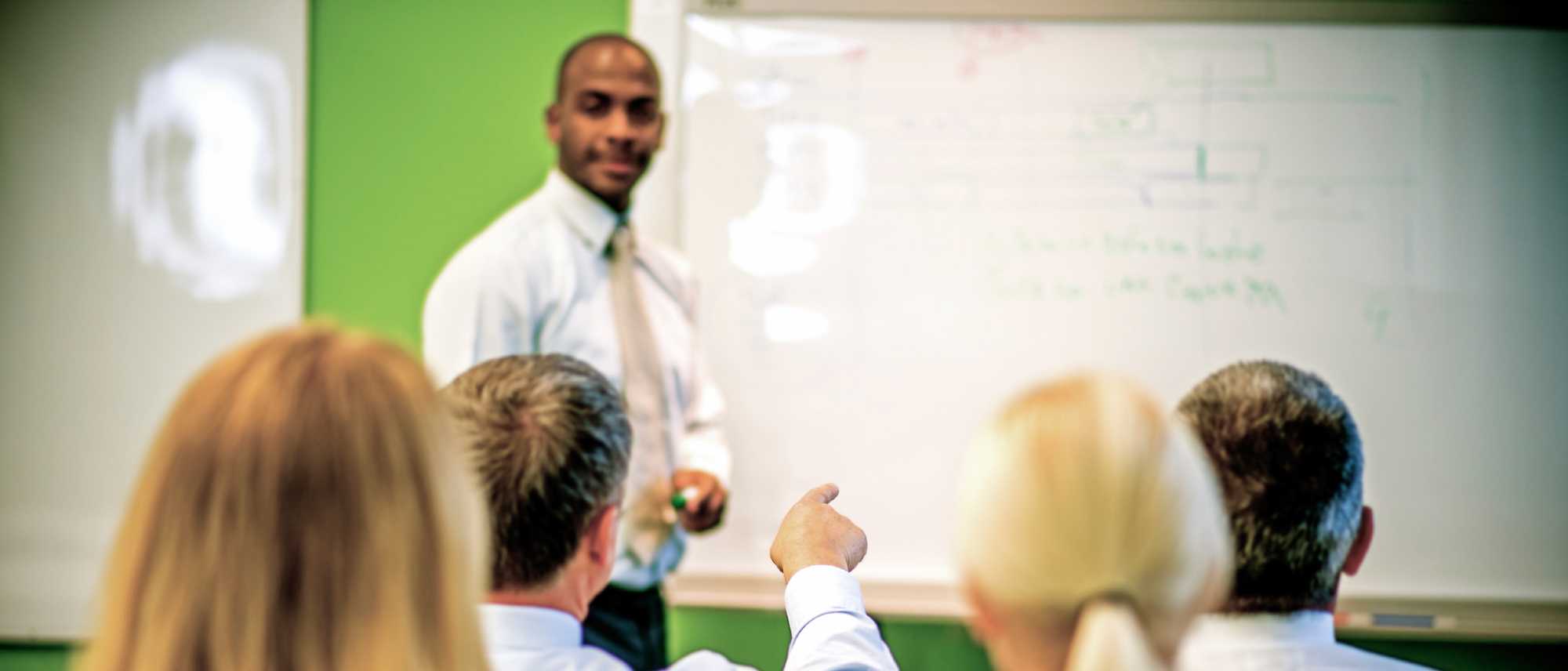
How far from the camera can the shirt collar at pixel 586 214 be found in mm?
2447

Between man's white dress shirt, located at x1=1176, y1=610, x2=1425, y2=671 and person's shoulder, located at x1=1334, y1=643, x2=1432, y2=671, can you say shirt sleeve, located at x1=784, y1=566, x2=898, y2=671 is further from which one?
person's shoulder, located at x1=1334, y1=643, x2=1432, y2=671

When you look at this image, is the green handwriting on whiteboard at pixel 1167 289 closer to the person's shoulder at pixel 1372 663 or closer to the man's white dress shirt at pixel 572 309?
the man's white dress shirt at pixel 572 309

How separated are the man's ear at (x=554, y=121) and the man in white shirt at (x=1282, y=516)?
159cm

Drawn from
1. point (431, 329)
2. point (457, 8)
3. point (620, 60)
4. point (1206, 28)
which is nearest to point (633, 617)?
point (431, 329)

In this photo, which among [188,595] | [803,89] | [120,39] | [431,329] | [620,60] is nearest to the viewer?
[188,595]

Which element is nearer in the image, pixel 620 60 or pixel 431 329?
pixel 431 329

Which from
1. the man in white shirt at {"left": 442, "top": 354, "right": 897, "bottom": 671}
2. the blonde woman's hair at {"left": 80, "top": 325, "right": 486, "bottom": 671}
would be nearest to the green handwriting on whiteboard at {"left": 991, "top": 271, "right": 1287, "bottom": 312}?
the man in white shirt at {"left": 442, "top": 354, "right": 897, "bottom": 671}

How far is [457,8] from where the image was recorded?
276 centimetres

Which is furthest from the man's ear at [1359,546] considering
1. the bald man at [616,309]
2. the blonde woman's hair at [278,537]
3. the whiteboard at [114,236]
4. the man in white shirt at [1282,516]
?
the whiteboard at [114,236]

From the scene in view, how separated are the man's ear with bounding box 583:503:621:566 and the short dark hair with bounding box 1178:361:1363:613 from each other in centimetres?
64

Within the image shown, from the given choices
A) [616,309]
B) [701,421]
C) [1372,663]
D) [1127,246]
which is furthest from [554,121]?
[1372,663]

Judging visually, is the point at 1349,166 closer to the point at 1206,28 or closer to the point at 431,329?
the point at 1206,28

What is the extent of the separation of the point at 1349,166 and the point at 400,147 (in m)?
2.02

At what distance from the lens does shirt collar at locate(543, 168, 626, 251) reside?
2447 mm
